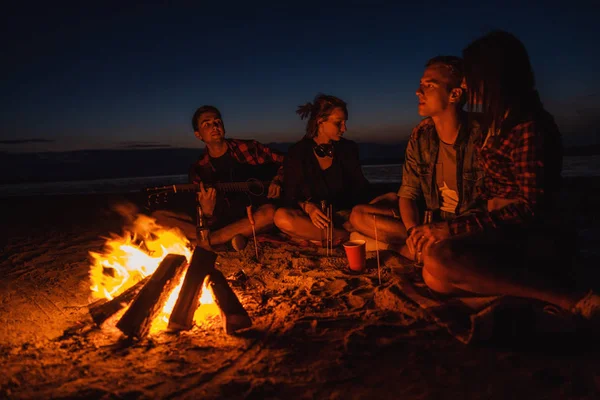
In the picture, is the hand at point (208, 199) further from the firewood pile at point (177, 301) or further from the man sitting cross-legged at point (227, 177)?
the firewood pile at point (177, 301)

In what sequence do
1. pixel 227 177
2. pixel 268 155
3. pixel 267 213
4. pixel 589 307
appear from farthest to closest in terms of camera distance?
pixel 268 155, pixel 227 177, pixel 267 213, pixel 589 307

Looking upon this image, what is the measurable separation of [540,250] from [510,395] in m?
1.07

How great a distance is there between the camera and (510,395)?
185 centimetres

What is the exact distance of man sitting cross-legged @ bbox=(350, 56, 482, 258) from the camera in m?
3.25

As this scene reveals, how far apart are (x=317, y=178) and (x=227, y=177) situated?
1.40m

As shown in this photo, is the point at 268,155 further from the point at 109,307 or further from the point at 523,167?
the point at 523,167

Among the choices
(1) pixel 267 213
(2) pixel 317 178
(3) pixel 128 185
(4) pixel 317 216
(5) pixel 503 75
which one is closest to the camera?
(5) pixel 503 75

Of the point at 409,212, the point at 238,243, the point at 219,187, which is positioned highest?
the point at 219,187

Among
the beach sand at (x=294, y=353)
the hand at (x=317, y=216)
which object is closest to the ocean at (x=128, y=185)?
the hand at (x=317, y=216)

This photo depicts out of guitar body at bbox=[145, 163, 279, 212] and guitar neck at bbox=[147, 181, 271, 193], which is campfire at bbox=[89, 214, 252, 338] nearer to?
guitar neck at bbox=[147, 181, 271, 193]

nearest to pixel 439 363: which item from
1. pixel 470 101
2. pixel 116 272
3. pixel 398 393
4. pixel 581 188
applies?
pixel 398 393

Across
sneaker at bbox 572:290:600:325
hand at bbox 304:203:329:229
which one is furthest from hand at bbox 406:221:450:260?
hand at bbox 304:203:329:229

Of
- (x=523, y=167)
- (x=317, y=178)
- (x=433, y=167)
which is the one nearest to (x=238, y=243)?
(x=317, y=178)

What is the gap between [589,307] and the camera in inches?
85.4
